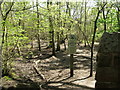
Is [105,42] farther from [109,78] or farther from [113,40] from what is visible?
[109,78]

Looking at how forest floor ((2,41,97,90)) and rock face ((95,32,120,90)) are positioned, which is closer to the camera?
rock face ((95,32,120,90))

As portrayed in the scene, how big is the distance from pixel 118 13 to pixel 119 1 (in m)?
1.14

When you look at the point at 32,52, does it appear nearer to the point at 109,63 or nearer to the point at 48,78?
the point at 48,78

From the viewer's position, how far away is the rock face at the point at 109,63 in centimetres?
356

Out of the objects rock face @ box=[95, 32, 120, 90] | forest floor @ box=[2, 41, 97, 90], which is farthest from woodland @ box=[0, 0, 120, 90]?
rock face @ box=[95, 32, 120, 90]

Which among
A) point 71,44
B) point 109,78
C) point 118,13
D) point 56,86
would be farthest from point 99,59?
point 118,13

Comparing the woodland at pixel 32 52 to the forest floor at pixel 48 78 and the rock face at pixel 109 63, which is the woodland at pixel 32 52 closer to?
the forest floor at pixel 48 78

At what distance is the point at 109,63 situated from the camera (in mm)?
3586

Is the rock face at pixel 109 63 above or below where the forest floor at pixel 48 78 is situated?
above

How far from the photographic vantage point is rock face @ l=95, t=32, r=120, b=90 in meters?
3.56

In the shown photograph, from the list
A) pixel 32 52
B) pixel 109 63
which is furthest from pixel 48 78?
pixel 109 63

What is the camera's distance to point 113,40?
12.3 feet

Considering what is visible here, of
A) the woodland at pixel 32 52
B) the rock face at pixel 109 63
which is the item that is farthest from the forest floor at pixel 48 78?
the rock face at pixel 109 63

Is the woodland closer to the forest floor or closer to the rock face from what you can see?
the forest floor
